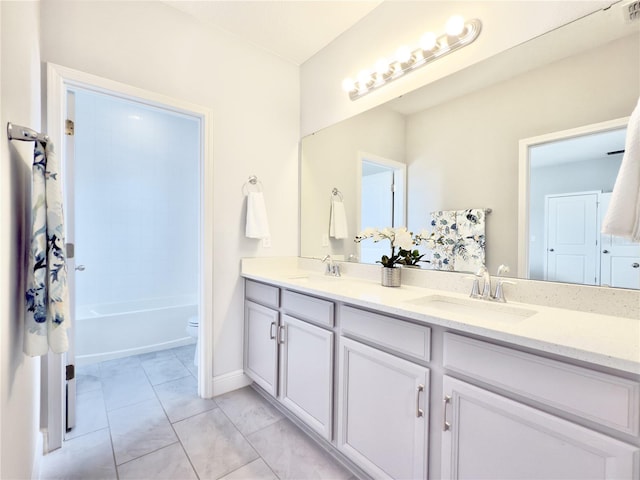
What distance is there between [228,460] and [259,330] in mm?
736

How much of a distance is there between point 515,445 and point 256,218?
6.07ft

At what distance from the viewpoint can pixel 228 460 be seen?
1.50 m

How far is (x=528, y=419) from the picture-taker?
33.2 inches

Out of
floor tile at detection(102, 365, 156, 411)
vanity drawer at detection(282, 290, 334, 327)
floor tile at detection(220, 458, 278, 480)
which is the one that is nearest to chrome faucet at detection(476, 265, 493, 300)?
vanity drawer at detection(282, 290, 334, 327)

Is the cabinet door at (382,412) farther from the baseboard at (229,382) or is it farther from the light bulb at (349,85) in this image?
the light bulb at (349,85)

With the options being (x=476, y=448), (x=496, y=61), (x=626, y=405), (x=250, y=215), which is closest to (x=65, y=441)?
(x=250, y=215)

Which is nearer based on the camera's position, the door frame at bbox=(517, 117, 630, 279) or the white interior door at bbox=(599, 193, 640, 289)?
the white interior door at bbox=(599, 193, 640, 289)

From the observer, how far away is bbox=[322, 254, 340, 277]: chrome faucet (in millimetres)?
2135

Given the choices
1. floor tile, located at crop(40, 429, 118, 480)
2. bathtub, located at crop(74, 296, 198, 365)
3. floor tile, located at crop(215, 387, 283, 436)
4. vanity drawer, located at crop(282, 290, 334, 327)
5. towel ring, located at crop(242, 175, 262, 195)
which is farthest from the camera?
bathtub, located at crop(74, 296, 198, 365)

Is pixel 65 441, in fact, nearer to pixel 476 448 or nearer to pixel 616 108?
pixel 476 448

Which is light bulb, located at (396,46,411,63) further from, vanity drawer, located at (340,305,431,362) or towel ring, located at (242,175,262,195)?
vanity drawer, located at (340,305,431,362)

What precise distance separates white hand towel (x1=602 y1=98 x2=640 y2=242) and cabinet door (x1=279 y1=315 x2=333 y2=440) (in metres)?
1.14

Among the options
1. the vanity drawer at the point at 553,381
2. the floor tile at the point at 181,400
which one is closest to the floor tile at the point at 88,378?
the floor tile at the point at 181,400

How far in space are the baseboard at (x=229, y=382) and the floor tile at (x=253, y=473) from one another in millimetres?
739
